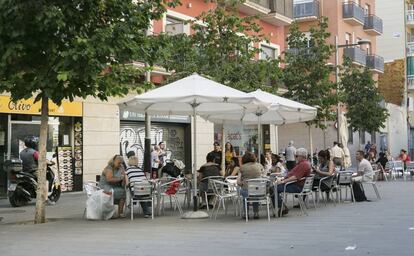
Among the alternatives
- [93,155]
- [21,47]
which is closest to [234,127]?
[93,155]

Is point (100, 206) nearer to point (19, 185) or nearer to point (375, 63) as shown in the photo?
point (19, 185)

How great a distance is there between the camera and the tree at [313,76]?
2491 centimetres

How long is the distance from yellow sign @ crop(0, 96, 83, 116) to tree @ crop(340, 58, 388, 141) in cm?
1798

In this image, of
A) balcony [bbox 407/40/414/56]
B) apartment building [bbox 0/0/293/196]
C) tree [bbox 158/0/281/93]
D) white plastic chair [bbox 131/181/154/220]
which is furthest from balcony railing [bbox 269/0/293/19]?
balcony [bbox 407/40/414/56]

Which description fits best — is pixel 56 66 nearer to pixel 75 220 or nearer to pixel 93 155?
pixel 75 220

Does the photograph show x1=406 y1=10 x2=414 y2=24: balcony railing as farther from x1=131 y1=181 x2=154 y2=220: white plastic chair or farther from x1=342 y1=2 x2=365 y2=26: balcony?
x1=131 y1=181 x2=154 y2=220: white plastic chair

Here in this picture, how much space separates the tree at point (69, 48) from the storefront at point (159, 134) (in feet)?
30.1

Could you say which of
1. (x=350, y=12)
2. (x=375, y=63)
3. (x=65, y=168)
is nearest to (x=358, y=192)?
(x=65, y=168)

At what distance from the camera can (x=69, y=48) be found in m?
11.1

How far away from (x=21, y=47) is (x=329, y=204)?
792cm

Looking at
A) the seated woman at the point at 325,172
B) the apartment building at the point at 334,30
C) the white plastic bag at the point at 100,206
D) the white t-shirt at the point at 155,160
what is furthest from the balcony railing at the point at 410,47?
the white plastic bag at the point at 100,206

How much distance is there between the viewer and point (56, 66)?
11.0 meters

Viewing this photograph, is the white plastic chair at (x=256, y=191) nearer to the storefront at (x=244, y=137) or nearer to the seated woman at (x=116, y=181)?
the seated woman at (x=116, y=181)

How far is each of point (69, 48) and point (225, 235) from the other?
4.66 meters
